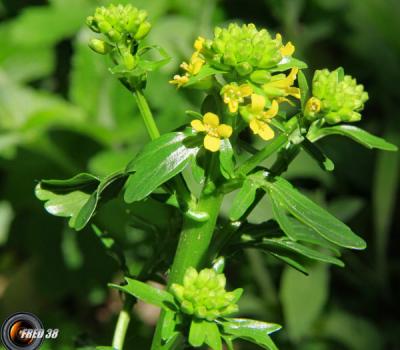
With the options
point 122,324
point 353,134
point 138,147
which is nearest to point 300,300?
point 138,147

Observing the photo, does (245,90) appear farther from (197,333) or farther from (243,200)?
(197,333)

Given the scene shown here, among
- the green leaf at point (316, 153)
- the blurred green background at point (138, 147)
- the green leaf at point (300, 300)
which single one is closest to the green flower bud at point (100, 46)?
the green leaf at point (316, 153)

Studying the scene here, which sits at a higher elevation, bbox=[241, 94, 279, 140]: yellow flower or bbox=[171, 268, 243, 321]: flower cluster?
bbox=[241, 94, 279, 140]: yellow flower

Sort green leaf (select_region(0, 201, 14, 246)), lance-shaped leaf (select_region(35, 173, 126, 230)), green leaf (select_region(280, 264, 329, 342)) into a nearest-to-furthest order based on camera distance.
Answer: lance-shaped leaf (select_region(35, 173, 126, 230))
green leaf (select_region(280, 264, 329, 342))
green leaf (select_region(0, 201, 14, 246))

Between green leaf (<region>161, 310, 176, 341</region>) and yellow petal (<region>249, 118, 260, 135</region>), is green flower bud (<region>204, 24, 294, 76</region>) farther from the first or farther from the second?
green leaf (<region>161, 310, 176, 341</region>)

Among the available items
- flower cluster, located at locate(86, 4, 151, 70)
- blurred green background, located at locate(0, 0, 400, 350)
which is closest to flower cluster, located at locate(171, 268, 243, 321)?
flower cluster, located at locate(86, 4, 151, 70)
